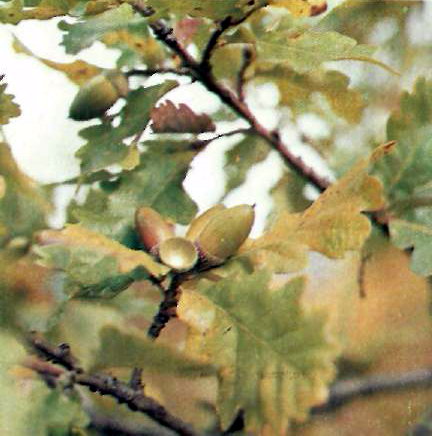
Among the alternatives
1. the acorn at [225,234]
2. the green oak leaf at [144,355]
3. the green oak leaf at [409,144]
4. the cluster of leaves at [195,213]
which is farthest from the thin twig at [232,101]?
the green oak leaf at [144,355]

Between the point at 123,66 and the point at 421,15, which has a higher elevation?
the point at 123,66

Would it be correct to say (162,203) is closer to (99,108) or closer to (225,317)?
(99,108)

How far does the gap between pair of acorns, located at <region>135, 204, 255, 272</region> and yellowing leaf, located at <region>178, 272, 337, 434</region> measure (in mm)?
31

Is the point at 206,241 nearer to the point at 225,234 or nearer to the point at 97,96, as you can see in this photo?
the point at 225,234

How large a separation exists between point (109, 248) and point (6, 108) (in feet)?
0.95

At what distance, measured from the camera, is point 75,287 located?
98 cm

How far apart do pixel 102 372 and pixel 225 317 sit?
17 centimetres

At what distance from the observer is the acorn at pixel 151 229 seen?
3.26 ft

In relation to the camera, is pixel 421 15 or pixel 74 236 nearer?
pixel 74 236

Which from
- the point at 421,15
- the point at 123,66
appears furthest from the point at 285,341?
the point at 421,15

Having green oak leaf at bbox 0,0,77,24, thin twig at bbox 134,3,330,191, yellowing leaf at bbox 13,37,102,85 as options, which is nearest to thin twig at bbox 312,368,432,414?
thin twig at bbox 134,3,330,191

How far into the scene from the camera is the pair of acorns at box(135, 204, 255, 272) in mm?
964

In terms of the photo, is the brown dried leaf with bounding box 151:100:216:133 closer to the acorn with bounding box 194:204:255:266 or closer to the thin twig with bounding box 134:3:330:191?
the thin twig with bounding box 134:3:330:191

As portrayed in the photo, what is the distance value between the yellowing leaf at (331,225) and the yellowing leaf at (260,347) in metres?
0.05
